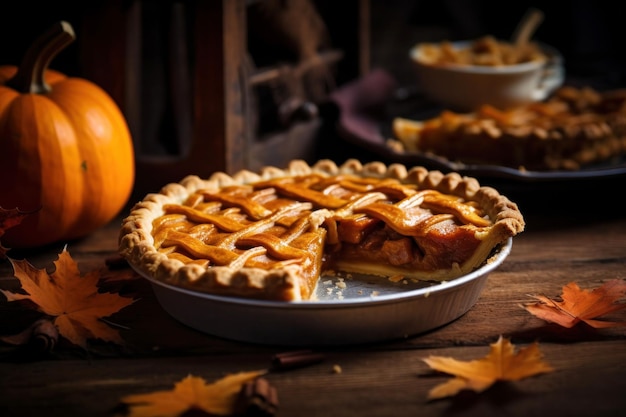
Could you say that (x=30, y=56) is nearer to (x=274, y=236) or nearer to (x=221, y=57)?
(x=221, y=57)

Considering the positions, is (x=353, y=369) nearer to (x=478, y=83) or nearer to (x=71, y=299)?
(x=71, y=299)

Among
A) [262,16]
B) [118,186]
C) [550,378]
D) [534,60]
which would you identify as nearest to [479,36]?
[534,60]

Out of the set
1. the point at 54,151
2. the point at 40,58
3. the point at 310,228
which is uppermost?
the point at 40,58

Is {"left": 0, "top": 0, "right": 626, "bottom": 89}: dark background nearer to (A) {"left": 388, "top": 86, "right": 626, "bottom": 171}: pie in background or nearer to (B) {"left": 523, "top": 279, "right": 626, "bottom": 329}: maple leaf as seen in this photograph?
(A) {"left": 388, "top": 86, "right": 626, "bottom": 171}: pie in background

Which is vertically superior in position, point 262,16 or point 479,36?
point 262,16

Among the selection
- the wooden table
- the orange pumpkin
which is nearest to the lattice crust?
the wooden table

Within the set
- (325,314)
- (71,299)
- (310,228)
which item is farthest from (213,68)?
→ (325,314)

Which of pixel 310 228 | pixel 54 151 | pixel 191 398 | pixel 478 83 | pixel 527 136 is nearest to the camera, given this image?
pixel 191 398
